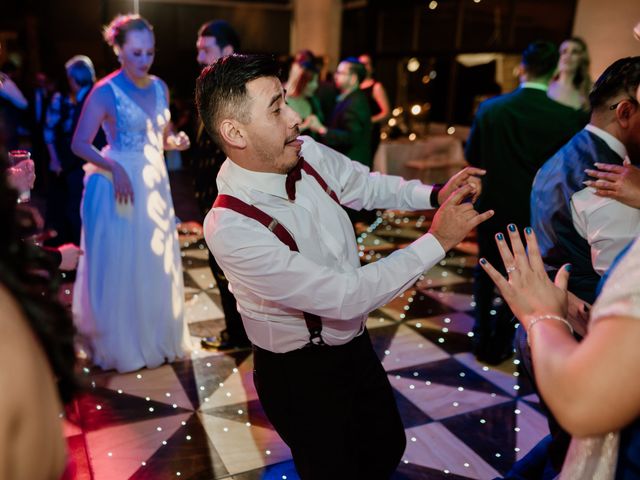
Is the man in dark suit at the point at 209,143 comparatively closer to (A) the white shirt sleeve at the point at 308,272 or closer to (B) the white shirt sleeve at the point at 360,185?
(B) the white shirt sleeve at the point at 360,185

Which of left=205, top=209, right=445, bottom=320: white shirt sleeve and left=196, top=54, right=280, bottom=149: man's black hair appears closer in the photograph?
left=205, top=209, right=445, bottom=320: white shirt sleeve

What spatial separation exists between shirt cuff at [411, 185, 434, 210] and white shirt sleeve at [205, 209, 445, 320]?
34 cm

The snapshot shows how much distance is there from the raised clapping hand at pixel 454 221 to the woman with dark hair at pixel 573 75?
8.34 ft

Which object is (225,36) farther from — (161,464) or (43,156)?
(43,156)

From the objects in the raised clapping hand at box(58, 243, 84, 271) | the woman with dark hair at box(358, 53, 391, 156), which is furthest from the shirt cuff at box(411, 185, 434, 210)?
the woman with dark hair at box(358, 53, 391, 156)

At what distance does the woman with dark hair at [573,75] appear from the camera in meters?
3.51

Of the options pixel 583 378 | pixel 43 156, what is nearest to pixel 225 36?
pixel 583 378

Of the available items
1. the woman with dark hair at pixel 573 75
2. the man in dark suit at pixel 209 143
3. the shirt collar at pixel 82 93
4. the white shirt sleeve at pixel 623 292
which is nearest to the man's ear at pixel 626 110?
the white shirt sleeve at pixel 623 292

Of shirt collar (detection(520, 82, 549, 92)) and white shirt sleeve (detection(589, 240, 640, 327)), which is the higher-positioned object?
shirt collar (detection(520, 82, 549, 92))

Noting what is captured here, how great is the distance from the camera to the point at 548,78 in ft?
9.75

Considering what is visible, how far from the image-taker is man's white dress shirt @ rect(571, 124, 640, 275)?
63.2 inches

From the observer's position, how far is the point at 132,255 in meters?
2.88

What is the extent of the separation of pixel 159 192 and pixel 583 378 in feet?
8.23

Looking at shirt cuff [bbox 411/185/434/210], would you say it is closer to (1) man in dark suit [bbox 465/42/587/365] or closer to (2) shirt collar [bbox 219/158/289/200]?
(2) shirt collar [bbox 219/158/289/200]
